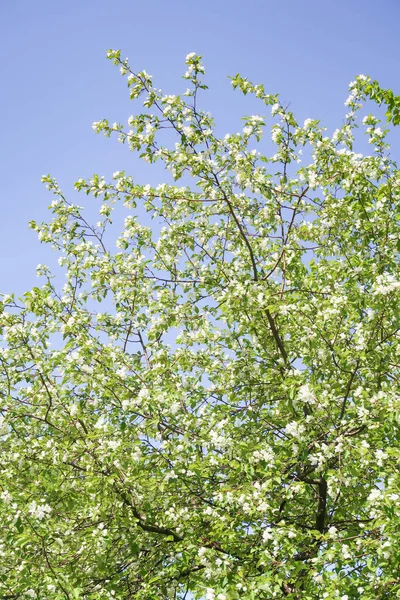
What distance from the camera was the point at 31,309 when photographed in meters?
7.18

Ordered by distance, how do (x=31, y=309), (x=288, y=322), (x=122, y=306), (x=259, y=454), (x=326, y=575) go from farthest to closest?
(x=122, y=306), (x=288, y=322), (x=31, y=309), (x=259, y=454), (x=326, y=575)

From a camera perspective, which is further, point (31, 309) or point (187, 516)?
point (31, 309)

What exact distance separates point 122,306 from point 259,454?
4.15 meters

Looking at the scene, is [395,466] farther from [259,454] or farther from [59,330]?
[59,330]

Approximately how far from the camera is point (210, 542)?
6375mm

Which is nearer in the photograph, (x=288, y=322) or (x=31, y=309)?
(x=31, y=309)

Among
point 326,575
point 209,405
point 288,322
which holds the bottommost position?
point 326,575

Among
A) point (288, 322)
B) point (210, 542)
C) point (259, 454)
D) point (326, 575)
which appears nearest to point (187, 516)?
point (210, 542)

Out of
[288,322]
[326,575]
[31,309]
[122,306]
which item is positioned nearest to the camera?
[326,575]

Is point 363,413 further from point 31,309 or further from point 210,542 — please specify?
point 31,309

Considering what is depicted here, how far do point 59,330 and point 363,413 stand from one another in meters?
4.24

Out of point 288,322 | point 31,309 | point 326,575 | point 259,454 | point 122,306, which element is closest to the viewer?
point 326,575

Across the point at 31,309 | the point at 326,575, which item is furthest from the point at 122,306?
the point at 326,575

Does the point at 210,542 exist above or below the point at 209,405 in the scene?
below
